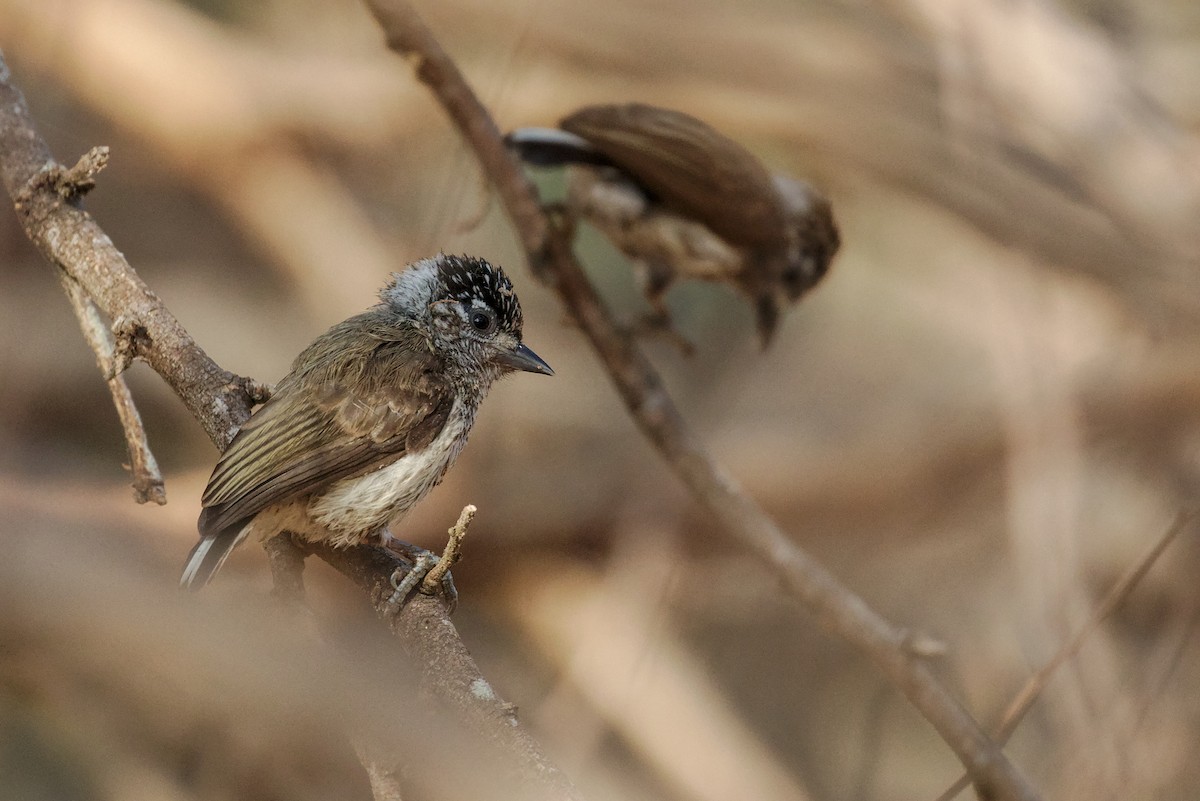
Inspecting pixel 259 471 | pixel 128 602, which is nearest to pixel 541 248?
pixel 259 471

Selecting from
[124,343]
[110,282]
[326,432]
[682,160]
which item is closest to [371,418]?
[326,432]

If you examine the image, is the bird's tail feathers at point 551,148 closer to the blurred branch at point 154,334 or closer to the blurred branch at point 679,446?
the blurred branch at point 679,446

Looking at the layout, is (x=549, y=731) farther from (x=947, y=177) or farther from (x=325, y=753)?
(x=325, y=753)

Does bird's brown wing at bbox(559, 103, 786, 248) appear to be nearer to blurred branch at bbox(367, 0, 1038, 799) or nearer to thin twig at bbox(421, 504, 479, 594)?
blurred branch at bbox(367, 0, 1038, 799)

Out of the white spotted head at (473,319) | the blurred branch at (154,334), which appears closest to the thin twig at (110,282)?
the blurred branch at (154,334)

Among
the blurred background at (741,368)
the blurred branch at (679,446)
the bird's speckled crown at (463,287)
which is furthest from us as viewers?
the blurred background at (741,368)

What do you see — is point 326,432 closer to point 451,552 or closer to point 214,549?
point 214,549

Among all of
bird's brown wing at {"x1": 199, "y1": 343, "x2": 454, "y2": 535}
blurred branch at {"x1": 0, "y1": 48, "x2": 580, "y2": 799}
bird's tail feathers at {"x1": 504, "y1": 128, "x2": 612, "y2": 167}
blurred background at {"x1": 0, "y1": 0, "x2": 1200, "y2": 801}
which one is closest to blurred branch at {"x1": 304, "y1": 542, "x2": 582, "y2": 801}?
blurred branch at {"x1": 0, "y1": 48, "x2": 580, "y2": 799}
